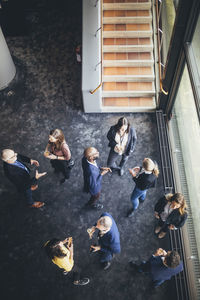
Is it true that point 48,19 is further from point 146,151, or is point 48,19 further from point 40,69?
point 146,151

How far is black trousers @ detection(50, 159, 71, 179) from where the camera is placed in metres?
5.83

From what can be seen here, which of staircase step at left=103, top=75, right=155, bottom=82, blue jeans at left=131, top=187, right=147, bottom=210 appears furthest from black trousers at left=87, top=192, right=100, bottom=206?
staircase step at left=103, top=75, right=155, bottom=82

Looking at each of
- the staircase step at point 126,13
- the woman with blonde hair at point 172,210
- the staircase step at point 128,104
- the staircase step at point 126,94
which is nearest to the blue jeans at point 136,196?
the woman with blonde hair at point 172,210

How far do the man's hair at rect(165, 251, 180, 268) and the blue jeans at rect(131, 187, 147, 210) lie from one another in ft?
4.88

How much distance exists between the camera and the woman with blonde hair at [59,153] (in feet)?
16.9

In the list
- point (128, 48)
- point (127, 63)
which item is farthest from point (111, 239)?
point (128, 48)

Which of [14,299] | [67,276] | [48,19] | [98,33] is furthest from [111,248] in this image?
[48,19]

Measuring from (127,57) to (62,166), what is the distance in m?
3.33

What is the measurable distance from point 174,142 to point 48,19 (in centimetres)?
539

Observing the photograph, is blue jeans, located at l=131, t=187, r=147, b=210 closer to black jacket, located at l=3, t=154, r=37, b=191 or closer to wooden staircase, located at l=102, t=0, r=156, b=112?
black jacket, located at l=3, t=154, r=37, b=191

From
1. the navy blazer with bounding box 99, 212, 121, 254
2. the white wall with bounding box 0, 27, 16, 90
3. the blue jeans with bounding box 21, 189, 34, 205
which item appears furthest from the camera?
the white wall with bounding box 0, 27, 16, 90

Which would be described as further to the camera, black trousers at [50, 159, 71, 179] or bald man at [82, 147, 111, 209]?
black trousers at [50, 159, 71, 179]

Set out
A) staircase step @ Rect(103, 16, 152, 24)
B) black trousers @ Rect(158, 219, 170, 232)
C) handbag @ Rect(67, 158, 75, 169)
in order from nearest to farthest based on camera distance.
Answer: black trousers @ Rect(158, 219, 170, 232)
handbag @ Rect(67, 158, 75, 169)
staircase step @ Rect(103, 16, 152, 24)

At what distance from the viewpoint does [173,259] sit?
4.02 m
